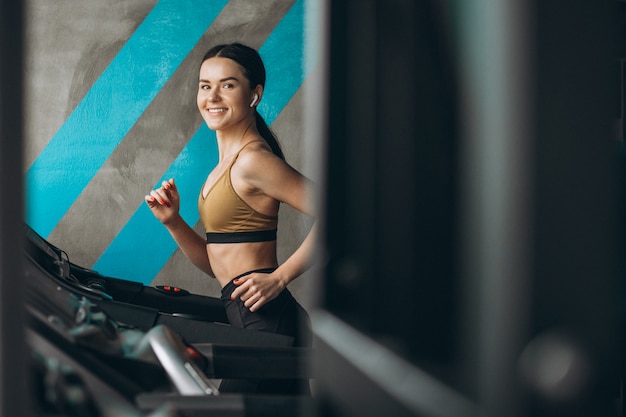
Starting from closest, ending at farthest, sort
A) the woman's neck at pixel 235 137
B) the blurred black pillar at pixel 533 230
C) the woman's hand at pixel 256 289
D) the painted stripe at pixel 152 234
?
the blurred black pillar at pixel 533 230
the woman's hand at pixel 256 289
the woman's neck at pixel 235 137
the painted stripe at pixel 152 234

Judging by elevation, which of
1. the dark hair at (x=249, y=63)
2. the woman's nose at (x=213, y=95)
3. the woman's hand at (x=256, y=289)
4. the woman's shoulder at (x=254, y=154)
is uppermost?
the dark hair at (x=249, y=63)

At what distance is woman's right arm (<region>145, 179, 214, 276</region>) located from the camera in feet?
7.73

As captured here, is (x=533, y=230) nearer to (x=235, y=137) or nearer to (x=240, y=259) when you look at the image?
(x=240, y=259)

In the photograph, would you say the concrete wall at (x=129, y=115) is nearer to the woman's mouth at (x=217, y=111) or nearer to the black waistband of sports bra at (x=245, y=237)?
the woman's mouth at (x=217, y=111)

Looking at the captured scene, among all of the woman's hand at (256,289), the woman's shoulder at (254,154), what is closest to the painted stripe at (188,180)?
the woman's shoulder at (254,154)

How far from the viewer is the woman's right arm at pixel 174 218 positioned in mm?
2355

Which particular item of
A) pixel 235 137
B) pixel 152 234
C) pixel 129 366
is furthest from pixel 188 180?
pixel 129 366

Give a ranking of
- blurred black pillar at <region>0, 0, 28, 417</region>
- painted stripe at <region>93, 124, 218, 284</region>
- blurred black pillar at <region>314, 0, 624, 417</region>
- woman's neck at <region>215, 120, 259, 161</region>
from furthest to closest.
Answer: painted stripe at <region>93, 124, 218, 284</region>
woman's neck at <region>215, 120, 259, 161</region>
blurred black pillar at <region>0, 0, 28, 417</region>
blurred black pillar at <region>314, 0, 624, 417</region>

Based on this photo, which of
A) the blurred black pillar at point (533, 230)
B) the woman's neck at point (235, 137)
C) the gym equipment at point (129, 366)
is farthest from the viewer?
the woman's neck at point (235, 137)

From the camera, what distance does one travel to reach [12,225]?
52 cm

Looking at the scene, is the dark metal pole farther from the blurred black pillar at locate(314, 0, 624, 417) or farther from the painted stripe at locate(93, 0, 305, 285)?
the painted stripe at locate(93, 0, 305, 285)

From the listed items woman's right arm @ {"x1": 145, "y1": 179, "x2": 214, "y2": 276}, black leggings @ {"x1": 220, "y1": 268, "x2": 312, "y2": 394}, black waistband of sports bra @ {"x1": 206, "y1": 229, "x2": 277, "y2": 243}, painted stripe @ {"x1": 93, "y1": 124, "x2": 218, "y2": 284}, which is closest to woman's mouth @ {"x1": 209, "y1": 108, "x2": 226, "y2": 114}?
woman's right arm @ {"x1": 145, "y1": 179, "x2": 214, "y2": 276}

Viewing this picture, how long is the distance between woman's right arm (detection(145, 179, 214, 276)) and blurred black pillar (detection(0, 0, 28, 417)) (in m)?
1.79

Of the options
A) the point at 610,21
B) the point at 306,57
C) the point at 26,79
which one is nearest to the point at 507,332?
the point at 610,21
